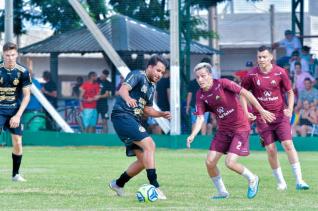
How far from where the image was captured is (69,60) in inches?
1503

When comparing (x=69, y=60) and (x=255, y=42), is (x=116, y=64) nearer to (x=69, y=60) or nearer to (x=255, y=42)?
(x=255, y=42)

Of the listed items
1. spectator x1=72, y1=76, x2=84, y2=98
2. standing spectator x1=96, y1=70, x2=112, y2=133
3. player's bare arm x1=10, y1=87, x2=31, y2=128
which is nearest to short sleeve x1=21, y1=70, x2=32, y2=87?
player's bare arm x1=10, y1=87, x2=31, y2=128

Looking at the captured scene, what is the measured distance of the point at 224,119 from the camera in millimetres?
12211

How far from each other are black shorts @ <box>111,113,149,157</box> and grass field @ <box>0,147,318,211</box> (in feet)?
2.13

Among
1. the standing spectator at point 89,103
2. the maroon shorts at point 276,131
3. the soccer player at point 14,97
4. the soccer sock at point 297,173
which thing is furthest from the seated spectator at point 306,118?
the soccer player at point 14,97

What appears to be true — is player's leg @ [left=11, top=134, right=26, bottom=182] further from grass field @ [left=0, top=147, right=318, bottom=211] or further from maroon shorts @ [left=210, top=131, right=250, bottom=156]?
maroon shorts @ [left=210, top=131, right=250, bottom=156]

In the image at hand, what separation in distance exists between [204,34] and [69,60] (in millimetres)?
14283

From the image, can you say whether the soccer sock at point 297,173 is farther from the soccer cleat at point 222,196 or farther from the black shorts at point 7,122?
the black shorts at point 7,122

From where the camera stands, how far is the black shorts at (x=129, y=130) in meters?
11.8

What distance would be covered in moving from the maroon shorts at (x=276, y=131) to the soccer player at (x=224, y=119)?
1474 millimetres

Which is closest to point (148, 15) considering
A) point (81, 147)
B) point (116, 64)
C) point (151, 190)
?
point (116, 64)

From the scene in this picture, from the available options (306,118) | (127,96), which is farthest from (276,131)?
(306,118)

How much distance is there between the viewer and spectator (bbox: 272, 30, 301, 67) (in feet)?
76.7

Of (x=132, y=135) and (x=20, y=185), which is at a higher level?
(x=132, y=135)
